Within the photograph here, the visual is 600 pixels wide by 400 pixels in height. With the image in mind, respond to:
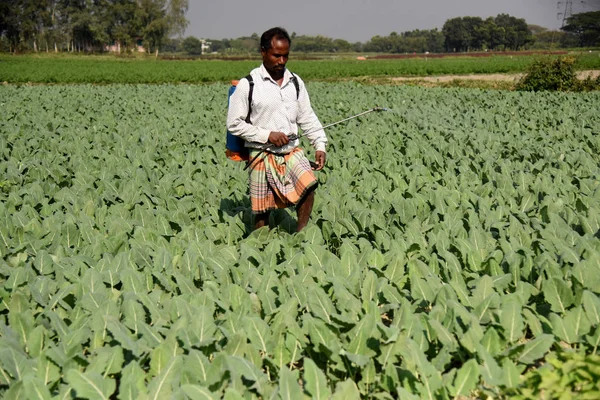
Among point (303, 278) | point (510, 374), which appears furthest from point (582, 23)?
point (510, 374)

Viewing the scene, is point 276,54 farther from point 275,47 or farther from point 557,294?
point 557,294

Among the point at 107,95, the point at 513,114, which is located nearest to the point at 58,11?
the point at 107,95

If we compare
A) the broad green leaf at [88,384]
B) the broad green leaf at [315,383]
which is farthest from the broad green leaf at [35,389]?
the broad green leaf at [315,383]

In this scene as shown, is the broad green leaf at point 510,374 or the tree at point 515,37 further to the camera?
the tree at point 515,37

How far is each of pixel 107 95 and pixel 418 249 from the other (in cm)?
1677

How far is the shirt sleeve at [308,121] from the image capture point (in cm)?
486

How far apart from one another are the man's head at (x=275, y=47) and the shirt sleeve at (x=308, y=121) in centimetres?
41

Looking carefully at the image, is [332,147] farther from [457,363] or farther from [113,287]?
[457,363]

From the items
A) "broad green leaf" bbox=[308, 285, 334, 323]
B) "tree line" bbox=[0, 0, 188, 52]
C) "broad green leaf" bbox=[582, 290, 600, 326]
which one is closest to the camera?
"broad green leaf" bbox=[582, 290, 600, 326]

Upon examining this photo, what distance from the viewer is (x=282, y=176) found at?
480 centimetres

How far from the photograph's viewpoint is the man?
14.8 feet

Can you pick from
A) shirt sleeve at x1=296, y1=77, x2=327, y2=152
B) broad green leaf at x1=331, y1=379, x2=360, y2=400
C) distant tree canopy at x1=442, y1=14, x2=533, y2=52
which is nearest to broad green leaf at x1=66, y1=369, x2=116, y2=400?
broad green leaf at x1=331, y1=379, x2=360, y2=400

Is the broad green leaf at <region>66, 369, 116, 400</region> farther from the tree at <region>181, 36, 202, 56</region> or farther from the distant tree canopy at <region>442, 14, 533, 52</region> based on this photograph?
the tree at <region>181, 36, 202, 56</region>

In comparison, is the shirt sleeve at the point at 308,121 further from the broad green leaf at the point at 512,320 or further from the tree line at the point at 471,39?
the tree line at the point at 471,39
